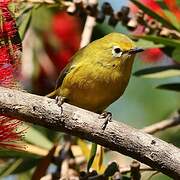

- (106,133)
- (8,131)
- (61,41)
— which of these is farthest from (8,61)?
(61,41)

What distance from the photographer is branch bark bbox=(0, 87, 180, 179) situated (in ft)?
6.03

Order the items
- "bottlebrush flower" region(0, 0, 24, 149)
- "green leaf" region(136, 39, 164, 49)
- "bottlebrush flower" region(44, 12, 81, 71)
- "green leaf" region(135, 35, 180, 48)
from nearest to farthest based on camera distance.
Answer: "bottlebrush flower" region(0, 0, 24, 149) → "green leaf" region(135, 35, 180, 48) → "green leaf" region(136, 39, 164, 49) → "bottlebrush flower" region(44, 12, 81, 71)

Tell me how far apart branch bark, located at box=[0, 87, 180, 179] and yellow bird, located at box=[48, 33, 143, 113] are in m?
0.75

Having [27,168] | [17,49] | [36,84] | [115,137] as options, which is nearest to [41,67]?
[36,84]

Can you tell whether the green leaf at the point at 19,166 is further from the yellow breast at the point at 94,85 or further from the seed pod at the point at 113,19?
the seed pod at the point at 113,19

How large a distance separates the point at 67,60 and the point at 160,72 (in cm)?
74

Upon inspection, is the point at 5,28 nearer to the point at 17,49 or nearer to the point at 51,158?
the point at 17,49

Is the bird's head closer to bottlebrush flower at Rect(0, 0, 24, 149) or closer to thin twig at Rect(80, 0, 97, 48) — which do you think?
thin twig at Rect(80, 0, 97, 48)

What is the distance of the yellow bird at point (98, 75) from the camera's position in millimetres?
2662

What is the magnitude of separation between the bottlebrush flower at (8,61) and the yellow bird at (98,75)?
22.2 inches

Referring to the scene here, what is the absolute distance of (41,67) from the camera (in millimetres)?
3541

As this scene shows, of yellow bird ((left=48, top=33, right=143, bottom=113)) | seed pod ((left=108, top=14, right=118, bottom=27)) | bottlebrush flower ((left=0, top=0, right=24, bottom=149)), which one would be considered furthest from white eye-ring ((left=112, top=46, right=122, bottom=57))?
bottlebrush flower ((left=0, top=0, right=24, bottom=149))

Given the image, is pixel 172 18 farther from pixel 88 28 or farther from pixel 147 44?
pixel 88 28

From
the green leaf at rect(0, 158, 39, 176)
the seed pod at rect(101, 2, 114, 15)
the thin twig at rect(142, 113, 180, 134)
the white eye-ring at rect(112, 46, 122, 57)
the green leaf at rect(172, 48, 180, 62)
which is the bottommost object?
the green leaf at rect(0, 158, 39, 176)
